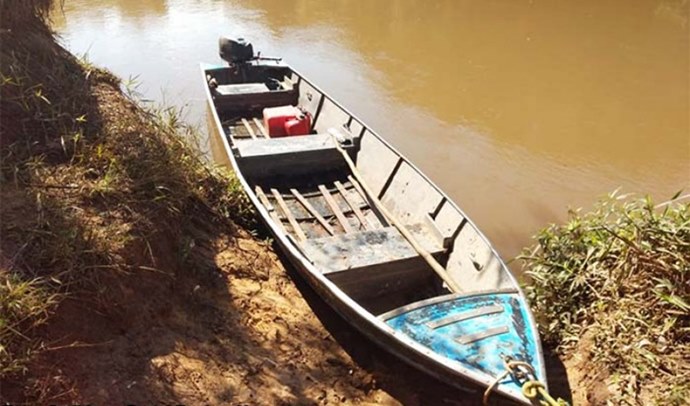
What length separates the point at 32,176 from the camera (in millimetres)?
3260

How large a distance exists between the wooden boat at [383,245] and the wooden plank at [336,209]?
18 mm

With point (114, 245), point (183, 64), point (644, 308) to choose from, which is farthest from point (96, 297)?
point (183, 64)

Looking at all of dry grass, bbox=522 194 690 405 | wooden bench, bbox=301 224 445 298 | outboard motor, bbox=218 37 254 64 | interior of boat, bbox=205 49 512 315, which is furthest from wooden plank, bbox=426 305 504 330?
outboard motor, bbox=218 37 254 64

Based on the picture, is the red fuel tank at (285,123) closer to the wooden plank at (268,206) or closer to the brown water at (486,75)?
the wooden plank at (268,206)

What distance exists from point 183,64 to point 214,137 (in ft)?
11.3

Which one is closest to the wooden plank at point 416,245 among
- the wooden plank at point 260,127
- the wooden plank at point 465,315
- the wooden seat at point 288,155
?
the wooden seat at point 288,155

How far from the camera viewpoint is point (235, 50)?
306 inches

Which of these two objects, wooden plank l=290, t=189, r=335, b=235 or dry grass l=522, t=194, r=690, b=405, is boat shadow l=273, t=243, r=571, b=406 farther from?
wooden plank l=290, t=189, r=335, b=235

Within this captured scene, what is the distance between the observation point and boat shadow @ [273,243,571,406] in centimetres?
337

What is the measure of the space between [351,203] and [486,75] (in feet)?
17.1

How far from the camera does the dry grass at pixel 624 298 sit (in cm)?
287

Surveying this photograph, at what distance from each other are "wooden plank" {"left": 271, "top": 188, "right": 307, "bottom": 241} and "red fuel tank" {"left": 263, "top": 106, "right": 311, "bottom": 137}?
3.73 feet

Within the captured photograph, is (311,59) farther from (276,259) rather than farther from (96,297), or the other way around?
(96,297)

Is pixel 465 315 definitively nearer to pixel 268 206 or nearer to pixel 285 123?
pixel 268 206
